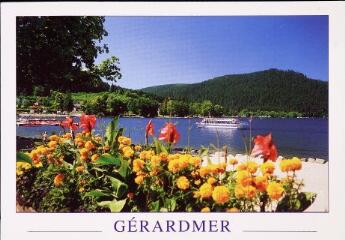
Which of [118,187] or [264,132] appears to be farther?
[264,132]

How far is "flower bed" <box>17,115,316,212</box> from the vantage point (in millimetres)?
2707

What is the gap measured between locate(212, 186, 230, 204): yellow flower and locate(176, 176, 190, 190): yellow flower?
0.58 ft

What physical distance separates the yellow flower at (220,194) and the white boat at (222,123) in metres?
0.53

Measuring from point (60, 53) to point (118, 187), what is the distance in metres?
1.21

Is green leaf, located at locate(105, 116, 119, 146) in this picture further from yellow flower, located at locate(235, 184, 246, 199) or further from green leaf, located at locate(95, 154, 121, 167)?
yellow flower, located at locate(235, 184, 246, 199)

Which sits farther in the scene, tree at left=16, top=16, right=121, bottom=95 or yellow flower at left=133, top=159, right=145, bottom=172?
tree at left=16, top=16, right=121, bottom=95

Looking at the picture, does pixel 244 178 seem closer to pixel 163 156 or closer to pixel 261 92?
pixel 163 156

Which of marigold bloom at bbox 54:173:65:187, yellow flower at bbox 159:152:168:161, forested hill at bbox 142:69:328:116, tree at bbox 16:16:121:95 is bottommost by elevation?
marigold bloom at bbox 54:173:65:187

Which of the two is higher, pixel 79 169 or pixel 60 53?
pixel 60 53

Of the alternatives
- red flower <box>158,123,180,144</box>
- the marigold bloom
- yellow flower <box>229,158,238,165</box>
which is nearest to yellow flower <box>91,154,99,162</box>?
the marigold bloom

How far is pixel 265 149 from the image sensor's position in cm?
279

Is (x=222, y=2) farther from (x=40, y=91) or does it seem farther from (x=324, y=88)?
(x=40, y=91)

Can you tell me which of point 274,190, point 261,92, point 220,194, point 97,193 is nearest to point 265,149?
point 274,190
